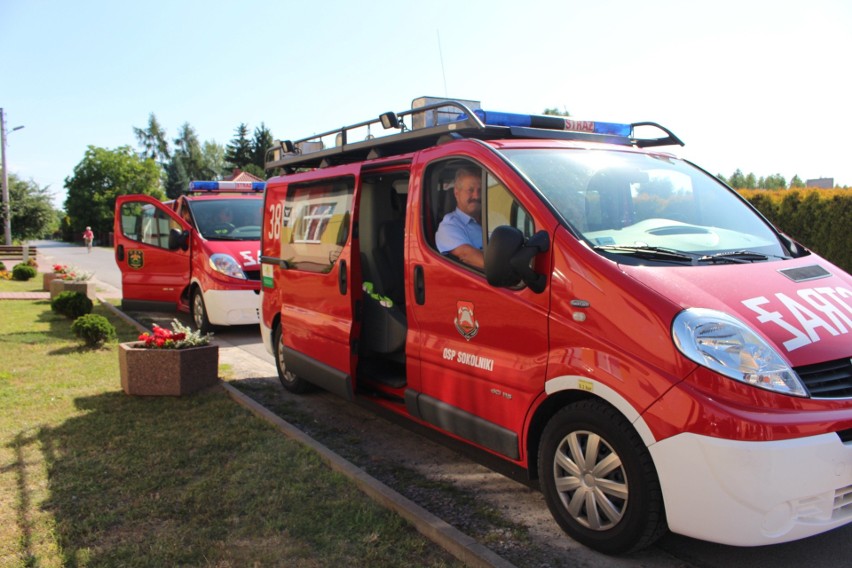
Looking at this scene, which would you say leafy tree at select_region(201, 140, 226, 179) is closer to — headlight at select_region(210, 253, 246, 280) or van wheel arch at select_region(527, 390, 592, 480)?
headlight at select_region(210, 253, 246, 280)

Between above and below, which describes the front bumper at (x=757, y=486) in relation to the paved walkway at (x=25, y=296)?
above

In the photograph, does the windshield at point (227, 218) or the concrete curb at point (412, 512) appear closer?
the concrete curb at point (412, 512)

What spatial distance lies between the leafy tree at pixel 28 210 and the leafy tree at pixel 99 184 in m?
21.0

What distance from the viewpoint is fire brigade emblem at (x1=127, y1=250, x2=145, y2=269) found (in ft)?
35.4

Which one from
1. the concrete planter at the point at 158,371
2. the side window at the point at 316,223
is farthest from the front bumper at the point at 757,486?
the concrete planter at the point at 158,371

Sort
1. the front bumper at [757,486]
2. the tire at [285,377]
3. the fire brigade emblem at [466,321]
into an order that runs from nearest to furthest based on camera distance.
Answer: the front bumper at [757,486] → the fire brigade emblem at [466,321] → the tire at [285,377]

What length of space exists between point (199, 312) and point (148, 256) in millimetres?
1455

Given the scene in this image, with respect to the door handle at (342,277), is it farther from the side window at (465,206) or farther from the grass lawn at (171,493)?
the grass lawn at (171,493)

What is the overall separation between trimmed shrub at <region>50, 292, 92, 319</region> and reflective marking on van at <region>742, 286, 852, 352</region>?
1010cm

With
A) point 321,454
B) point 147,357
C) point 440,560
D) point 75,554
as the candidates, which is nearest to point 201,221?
point 147,357

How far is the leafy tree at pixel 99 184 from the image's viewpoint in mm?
69438

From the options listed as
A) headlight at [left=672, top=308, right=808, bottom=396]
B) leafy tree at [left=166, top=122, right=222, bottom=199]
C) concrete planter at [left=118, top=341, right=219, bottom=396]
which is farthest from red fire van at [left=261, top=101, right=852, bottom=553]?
leafy tree at [left=166, top=122, right=222, bottom=199]

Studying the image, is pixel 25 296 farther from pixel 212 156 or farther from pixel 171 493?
pixel 212 156

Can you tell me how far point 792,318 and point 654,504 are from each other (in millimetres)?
1050
